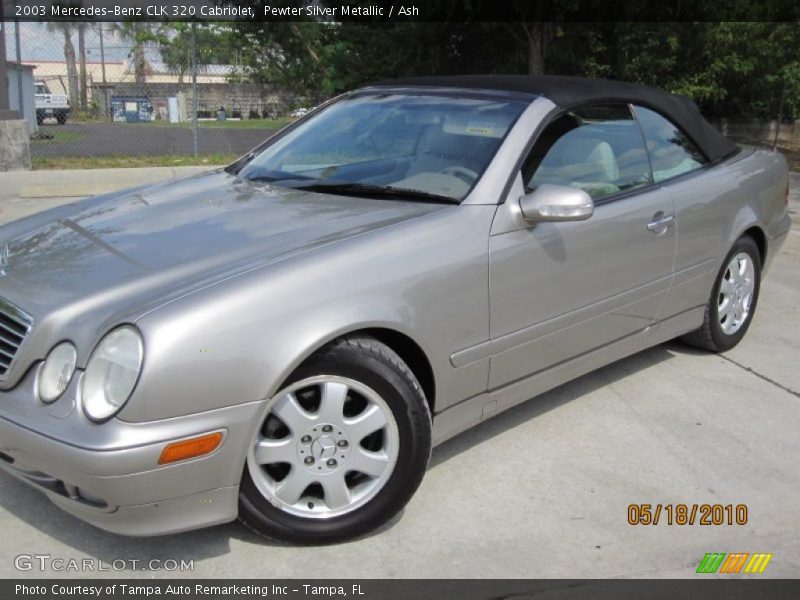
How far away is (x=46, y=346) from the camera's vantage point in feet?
8.55

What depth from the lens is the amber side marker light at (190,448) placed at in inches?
95.9

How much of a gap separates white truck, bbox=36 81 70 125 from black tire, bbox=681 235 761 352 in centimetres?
1748

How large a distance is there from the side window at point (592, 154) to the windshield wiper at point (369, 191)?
40 cm

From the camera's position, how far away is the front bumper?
2.39 meters

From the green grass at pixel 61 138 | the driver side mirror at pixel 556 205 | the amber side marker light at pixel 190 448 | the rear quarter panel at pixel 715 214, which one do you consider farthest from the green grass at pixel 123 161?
the amber side marker light at pixel 190 448

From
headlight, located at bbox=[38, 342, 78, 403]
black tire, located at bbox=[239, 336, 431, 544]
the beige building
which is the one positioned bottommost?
black tire, located at bbox=[239, 336, 431, 544]

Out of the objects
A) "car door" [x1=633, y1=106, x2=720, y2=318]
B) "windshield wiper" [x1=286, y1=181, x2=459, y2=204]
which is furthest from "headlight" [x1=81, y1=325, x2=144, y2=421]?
"car door" [x1=633, y1=106, x2=720, y2=318]

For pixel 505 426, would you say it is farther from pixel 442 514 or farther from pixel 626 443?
pixel 442 514

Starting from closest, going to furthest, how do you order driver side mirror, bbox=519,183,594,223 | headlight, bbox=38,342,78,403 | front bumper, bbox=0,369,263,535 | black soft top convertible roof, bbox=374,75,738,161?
front bumper, bbox=0,369,263,535 < headlight, bbox=38,342,78,403 < driver side mirror, bbox=519,183,594,223 < black soft top convertible roof, bbox=374,75,738,161

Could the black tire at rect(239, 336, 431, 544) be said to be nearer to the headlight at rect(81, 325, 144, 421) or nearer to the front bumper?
the front bumper

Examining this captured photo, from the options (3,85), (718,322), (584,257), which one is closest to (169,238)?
(584,257)

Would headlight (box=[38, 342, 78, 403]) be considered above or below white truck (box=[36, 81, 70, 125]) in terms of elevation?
below
